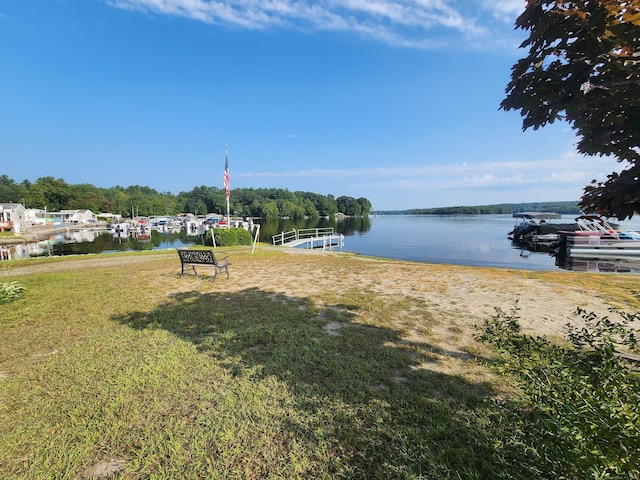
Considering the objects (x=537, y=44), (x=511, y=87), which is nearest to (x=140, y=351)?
(x=511, y=87)

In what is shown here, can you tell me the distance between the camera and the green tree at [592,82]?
1.67 meters

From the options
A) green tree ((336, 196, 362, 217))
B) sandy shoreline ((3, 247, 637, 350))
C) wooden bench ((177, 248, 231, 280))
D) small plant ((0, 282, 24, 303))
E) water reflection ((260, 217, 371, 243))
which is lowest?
water reflection ((260, 217, 371, 243))

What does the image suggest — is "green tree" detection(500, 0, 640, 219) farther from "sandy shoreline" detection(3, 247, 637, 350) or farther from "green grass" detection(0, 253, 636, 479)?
"sandy shoreline" detection(3, 247, 637, 350)

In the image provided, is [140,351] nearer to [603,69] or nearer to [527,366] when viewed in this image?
[527,366]

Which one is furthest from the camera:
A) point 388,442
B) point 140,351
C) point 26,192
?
point 26,192

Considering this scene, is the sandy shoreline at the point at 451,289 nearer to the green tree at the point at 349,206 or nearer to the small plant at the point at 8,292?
the small plant at the point at 8,292

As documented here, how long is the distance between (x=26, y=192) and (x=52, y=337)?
126m

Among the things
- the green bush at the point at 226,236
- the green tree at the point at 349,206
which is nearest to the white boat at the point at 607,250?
the green bush at the point at 226,236

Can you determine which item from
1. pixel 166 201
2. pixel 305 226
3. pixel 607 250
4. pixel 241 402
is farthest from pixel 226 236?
pixel 166 201

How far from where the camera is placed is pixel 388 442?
7.48 feet

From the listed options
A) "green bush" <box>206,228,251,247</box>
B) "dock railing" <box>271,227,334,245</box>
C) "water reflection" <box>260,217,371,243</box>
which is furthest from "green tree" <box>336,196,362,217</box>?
"green bush" <box>206,228,251,247</box>

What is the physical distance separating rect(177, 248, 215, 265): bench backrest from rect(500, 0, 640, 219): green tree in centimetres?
780

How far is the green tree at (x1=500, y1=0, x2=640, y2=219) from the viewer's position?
167 cm

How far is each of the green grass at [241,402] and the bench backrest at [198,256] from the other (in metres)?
3.12
